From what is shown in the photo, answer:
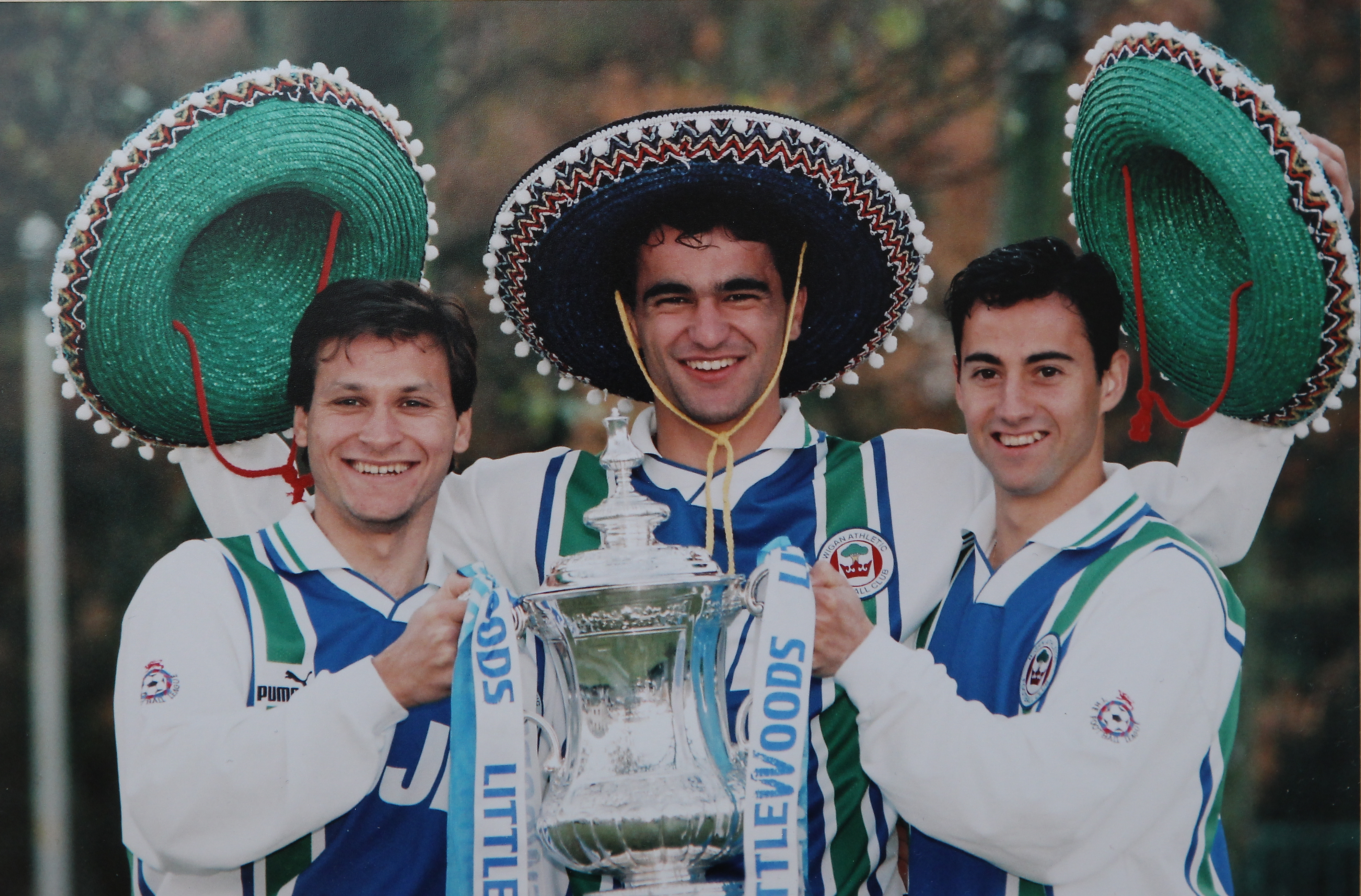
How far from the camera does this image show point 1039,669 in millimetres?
2842

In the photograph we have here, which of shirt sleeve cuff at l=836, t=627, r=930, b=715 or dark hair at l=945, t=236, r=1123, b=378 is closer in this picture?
shirt sleeve cuff at l=836, t=627, r=930, b=715

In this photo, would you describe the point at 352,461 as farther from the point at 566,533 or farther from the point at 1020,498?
the point at 1020,498

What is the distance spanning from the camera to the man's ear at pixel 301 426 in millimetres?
3109

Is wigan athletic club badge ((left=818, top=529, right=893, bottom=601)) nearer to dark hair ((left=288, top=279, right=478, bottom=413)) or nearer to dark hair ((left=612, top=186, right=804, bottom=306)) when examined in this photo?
dark hair ((left=612, top=186, right=804, bottom=306))

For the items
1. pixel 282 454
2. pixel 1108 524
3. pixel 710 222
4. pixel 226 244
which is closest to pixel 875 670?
pixel 1108 524

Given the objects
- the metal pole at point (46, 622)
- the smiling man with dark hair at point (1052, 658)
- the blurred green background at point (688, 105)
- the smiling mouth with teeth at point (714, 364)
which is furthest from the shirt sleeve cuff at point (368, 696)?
the metal pole at point (46, 622)

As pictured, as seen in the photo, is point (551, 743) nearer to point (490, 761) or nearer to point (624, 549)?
point (490, 761)

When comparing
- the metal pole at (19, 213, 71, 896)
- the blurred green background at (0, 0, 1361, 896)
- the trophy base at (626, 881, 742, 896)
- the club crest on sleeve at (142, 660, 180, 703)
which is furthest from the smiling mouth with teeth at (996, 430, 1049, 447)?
the metal pole at (19, 213, 71, 896)

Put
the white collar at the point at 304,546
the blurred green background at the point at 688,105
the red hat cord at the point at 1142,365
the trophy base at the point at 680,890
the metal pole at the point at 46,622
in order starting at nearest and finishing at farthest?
1. the trophy base at the point at 680,890
2. the white collar at the point at 304,546
3. the red hat cord at the point at 1142,365
4. the metal pole at the point at 46,622
5. the blurred green background at the point at 688,105

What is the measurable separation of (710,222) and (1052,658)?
117 centimetres

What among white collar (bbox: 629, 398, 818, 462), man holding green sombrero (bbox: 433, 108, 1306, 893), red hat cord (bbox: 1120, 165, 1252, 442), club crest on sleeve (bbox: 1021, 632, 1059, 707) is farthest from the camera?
white collar (bbox: 629, 398, 818, 462)

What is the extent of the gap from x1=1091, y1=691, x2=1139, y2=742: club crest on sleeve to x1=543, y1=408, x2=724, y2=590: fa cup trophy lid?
0.70 metres

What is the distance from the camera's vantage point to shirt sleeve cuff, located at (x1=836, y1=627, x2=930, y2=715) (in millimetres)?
2660

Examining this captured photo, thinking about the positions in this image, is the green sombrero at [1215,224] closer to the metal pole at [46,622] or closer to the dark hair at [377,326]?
the dark hair at [377,326]
